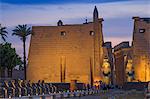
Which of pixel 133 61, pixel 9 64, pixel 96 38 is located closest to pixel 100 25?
pixel 96 38

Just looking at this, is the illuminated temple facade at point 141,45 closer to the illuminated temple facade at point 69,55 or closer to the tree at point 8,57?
the illuminated temple facade at point 69,55

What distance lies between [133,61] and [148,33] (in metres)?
4.46

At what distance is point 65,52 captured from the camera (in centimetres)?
7181

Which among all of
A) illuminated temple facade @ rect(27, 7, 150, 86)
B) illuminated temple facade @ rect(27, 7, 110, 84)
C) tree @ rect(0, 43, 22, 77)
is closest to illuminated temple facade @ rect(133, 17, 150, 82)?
illuminated temple facade @ rect(27, 7, 150, 86)

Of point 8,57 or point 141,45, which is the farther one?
point 141,45

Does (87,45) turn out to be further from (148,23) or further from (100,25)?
(148,23)

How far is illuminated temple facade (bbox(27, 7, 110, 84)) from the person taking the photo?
7150 centimetres

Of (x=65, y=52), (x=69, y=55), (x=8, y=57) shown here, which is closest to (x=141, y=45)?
(x=69, y=55)

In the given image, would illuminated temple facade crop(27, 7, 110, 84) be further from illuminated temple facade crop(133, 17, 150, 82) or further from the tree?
the tree

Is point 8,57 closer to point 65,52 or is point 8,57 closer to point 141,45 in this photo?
point 65,52

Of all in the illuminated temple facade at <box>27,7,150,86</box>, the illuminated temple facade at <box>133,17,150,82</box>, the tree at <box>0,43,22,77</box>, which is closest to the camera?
the tree at <box>0,43,22,77</box>

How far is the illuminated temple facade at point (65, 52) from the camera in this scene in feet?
235

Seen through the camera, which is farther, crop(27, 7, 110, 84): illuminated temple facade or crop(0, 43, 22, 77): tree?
crop(27, 7, 110, 84): illuminated temple facade

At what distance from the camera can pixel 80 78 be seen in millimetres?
70812
